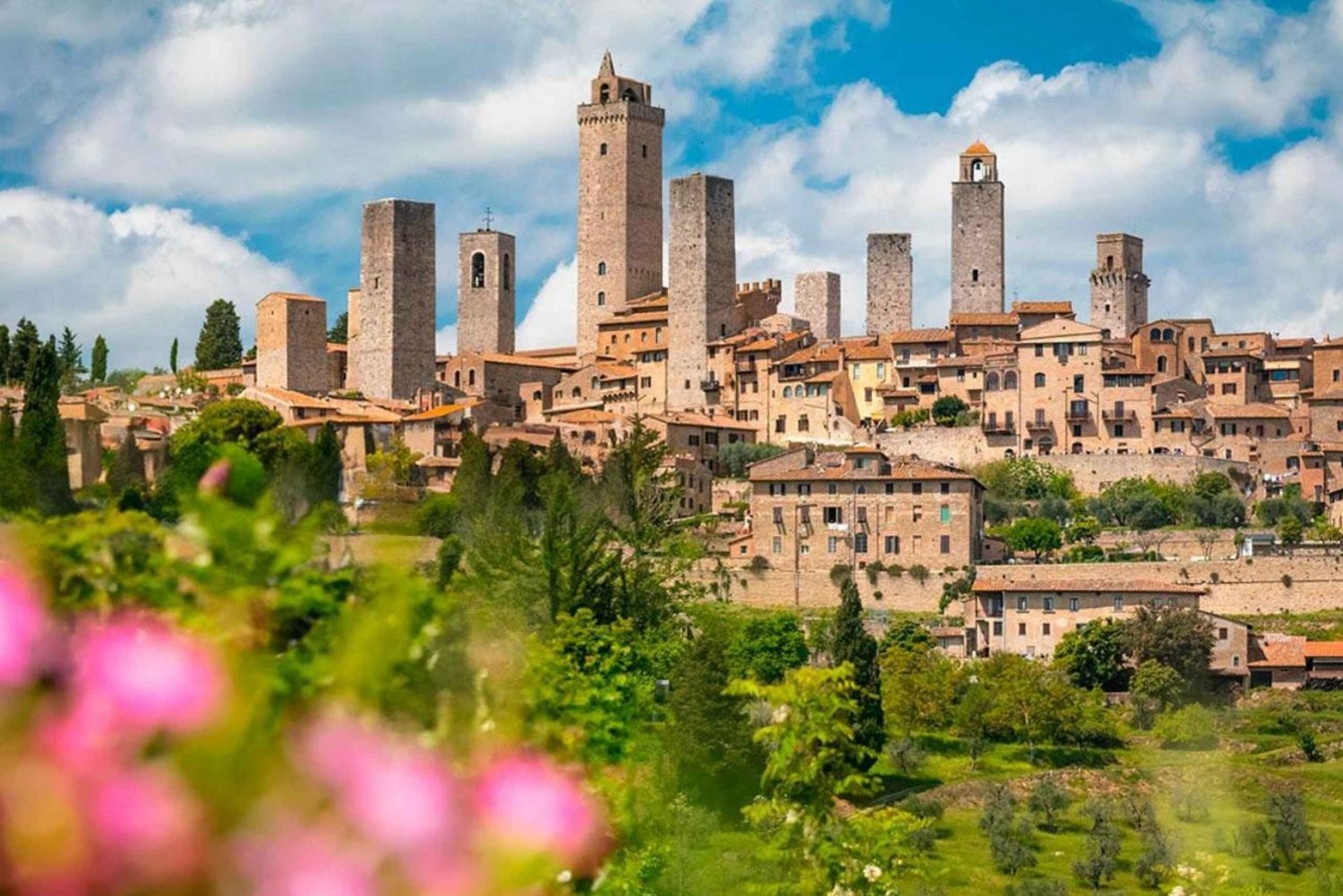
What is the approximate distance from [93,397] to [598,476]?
22.4 meters

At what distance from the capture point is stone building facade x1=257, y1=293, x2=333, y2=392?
84000 millimetres

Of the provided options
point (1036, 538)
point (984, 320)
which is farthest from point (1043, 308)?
point (1036, 538)

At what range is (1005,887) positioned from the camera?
34.3 meters

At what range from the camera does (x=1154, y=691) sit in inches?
1964

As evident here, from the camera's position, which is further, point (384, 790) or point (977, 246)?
point (977, 246)

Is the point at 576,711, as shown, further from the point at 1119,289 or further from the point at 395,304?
the point at 1119,289

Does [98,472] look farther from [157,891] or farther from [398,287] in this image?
[157,891]

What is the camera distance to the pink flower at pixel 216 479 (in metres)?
3.65

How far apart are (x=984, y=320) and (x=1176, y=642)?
31.5 meters

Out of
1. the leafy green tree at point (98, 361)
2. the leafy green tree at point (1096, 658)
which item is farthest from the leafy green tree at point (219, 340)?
the leafy green tree at point (1096, 658)

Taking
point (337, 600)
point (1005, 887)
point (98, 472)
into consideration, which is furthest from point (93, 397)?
point (337, 600)

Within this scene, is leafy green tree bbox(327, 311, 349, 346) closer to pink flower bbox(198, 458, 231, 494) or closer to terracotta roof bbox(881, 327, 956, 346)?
terracotta roof bbox(881, 327, 956, 346)

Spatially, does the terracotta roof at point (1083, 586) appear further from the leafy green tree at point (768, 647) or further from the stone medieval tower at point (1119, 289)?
the stone medieval tower at point (1119, 289)

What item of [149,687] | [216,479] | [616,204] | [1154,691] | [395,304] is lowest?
[1154,691]
